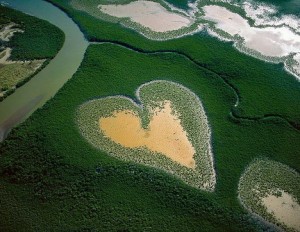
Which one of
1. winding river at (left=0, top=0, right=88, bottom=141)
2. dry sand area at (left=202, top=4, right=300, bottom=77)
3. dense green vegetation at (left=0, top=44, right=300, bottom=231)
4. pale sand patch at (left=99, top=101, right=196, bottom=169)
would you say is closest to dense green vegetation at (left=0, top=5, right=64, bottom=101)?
winding river at (left=0, top=0, right=88, bottom=141)

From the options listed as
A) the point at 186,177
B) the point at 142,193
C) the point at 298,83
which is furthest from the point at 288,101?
the point at 142,193

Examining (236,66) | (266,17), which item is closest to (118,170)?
(236,66)

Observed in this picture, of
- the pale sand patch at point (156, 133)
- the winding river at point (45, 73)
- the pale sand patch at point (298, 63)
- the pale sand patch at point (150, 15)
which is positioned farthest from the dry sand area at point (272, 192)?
the pale sand patch at point (150, 15)

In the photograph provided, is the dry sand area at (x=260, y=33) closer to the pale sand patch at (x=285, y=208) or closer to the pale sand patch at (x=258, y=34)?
the pale sand patch at (x=258, y=34)

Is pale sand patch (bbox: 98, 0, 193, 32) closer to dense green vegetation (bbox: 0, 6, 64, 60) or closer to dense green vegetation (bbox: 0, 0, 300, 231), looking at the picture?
dense green vegetation (bbox: 0, 0, 300, 231)

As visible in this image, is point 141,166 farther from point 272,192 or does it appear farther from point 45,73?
point 45,73

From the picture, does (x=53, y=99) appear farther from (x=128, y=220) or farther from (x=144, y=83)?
(x=128, y=220)
